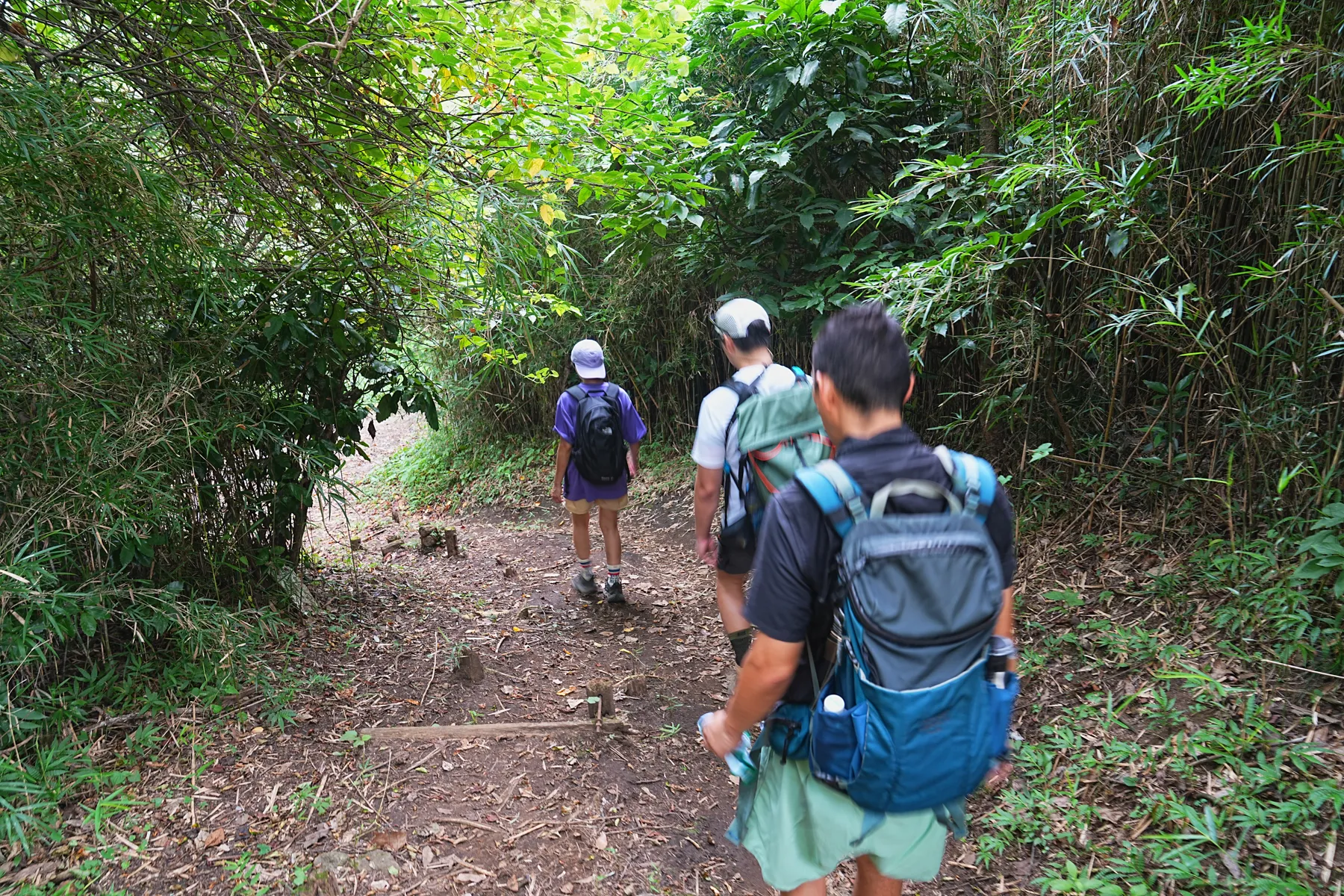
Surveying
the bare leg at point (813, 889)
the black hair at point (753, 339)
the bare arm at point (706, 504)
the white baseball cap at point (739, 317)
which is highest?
the white baseball cap at point (739, 317)

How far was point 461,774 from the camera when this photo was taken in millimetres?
2885

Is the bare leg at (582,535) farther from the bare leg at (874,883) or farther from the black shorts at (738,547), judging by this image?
the bare leg at (874,883)

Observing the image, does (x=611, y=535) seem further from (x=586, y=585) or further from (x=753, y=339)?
(x=753, y=339)

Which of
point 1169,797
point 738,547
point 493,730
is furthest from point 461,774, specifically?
point 1169,797

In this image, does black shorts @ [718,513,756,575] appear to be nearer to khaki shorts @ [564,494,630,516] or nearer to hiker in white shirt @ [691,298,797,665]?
hiker in white shirt @ [691,298,797,665]

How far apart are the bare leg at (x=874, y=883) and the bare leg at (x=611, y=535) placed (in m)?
3.14

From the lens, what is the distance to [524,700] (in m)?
3.53

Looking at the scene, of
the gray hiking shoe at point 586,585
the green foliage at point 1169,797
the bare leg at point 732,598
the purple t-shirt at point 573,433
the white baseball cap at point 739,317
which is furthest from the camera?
the gray hiking shoe at point 586,585

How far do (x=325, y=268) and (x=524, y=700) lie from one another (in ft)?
8.26

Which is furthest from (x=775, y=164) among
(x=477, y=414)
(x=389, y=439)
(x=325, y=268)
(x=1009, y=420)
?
(x=389, y=439)

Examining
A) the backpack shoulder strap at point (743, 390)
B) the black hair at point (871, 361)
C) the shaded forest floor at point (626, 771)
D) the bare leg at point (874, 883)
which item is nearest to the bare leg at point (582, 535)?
the shaded forest floor at point (626, 771)

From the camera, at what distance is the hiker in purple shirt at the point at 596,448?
434cm

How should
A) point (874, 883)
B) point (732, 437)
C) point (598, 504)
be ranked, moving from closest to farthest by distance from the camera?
point (874, 883) → point (732, 437) → point (598, 504)

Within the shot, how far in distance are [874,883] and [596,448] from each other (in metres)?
3.11
